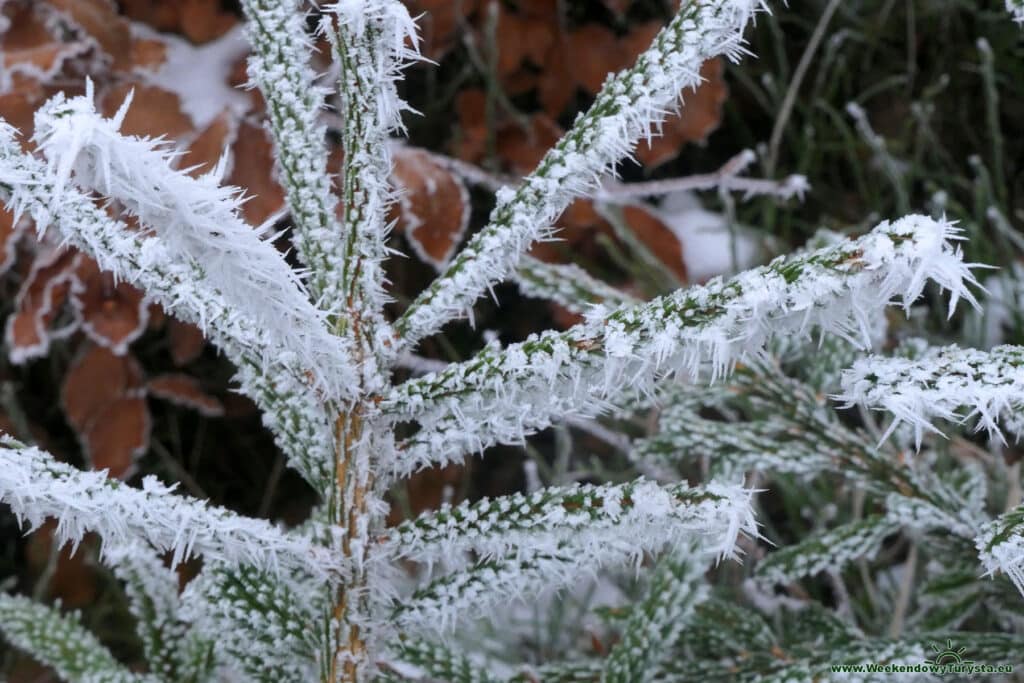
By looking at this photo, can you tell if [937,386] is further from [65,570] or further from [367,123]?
[65,570]

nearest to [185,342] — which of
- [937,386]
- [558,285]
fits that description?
[558,285]

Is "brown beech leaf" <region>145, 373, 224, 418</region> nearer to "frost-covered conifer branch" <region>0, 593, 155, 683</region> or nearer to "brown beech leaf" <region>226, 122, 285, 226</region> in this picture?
"brown beech leaf" <region>226, 122, 285, 226</region>

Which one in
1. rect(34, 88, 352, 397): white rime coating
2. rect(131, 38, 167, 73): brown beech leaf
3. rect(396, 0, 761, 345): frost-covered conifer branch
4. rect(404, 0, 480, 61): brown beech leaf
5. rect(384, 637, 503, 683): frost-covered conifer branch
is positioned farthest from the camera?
rect(404, 0, 480, 61): brown beech leaf

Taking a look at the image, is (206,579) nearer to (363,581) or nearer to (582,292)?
(363,581)

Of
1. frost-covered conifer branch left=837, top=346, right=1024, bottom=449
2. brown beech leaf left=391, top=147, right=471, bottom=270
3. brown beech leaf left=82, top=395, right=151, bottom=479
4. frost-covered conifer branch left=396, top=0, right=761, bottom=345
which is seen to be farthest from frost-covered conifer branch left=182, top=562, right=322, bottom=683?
brown beech leaf left=82, top=395, right=151, bottom=479

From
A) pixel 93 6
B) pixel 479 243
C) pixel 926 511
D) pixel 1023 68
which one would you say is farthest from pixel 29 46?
pixel 1023 68

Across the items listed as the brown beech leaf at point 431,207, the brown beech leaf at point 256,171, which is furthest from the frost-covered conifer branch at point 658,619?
the brown beech leaf at point 256,171
